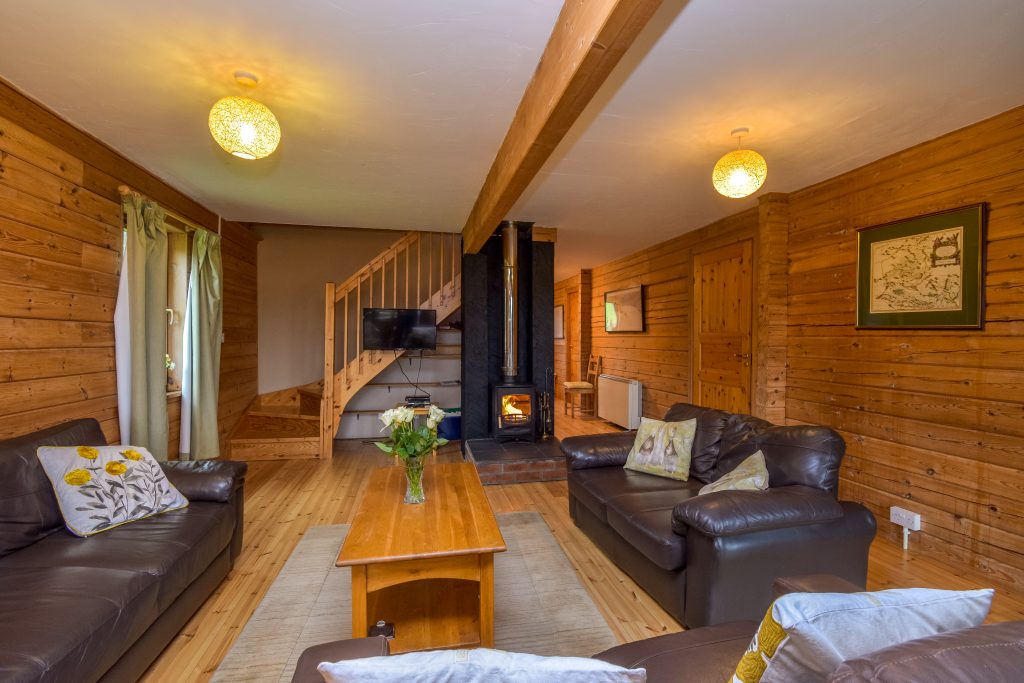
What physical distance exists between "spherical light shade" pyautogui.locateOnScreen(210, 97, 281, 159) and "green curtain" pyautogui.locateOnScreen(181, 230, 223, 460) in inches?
90.1

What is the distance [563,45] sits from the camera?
167cm

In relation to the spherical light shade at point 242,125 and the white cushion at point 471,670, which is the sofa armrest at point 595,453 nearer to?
the white cushion at point 471,670

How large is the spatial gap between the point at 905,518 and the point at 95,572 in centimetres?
408

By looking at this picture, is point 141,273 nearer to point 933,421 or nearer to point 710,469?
point 710,469

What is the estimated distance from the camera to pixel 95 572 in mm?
1601

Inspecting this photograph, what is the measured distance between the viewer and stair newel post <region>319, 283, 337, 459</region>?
486cm

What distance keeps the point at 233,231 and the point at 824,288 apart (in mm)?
5666

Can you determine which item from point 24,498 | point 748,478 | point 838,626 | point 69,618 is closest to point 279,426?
point 24,498

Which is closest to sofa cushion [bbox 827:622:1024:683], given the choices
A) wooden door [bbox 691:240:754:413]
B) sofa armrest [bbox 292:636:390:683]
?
sofa armrest [bbox 292:636:390:683]

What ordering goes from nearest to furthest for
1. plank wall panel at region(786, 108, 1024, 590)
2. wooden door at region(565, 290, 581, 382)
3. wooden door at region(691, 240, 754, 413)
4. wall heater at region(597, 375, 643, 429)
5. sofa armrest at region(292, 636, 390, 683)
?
sofa armrest at region(292, 636, 390, 683) → plank wall panel at region(786, 108, 1024, 590) → wooden door at region(691, 240, 754, 413) → wall heater at region(597, 375, 643, 429) → wooden door at region(565, 290, 581, 382)

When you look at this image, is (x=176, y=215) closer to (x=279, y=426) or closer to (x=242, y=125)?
(x=242, y=125)

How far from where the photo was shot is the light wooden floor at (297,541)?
77.4 inches

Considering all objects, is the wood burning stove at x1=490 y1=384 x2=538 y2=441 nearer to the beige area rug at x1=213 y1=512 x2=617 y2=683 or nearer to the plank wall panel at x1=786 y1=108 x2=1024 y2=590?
the beige area rug at x1=213 y1=512 x2=617 y2=683

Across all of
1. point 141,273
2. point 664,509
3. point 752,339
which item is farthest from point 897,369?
point 141,273
